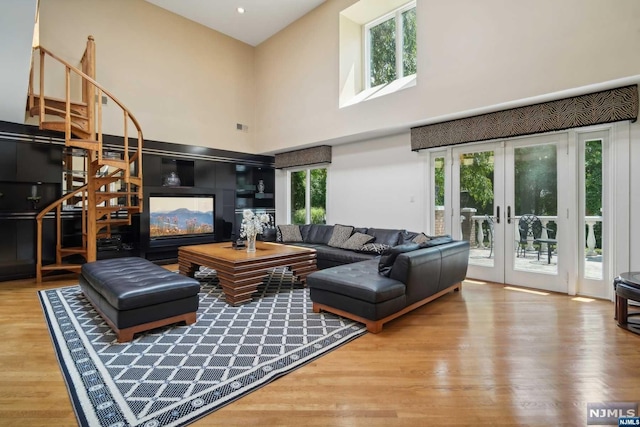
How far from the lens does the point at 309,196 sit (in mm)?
7441

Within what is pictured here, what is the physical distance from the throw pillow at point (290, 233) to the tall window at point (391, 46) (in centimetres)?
317

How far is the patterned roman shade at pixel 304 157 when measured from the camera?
659 cm

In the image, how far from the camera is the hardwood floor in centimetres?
170

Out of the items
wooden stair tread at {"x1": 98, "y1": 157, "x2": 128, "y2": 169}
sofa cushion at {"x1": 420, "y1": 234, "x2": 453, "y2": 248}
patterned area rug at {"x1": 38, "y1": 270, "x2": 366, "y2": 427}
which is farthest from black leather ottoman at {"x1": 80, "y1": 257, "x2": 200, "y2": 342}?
sofa cushion at {"x1": 420, "y1": 234, "x2": 453, "y2": 248}

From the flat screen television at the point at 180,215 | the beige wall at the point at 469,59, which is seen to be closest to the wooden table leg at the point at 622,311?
the beige wall at the point at 469,59

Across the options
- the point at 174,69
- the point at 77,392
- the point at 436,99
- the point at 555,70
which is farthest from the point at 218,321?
the point at 174,69

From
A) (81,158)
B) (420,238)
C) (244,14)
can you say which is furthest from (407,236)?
(81,158)

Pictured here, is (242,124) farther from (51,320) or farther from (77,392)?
(77,392)

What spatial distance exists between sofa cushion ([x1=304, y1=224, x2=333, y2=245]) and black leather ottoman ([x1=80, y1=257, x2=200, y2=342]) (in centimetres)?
323

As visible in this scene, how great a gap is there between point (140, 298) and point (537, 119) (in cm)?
486

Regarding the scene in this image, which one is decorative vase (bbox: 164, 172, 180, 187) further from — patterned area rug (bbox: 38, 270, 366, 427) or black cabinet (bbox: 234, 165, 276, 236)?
patterned area rug (bbox: 38, 270, 366, 427)

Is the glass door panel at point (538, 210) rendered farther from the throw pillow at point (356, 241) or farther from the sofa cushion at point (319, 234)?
the sofa cushion at point (319, 234)

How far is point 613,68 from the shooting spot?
3275 millimetres

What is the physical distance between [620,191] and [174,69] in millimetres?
7449
